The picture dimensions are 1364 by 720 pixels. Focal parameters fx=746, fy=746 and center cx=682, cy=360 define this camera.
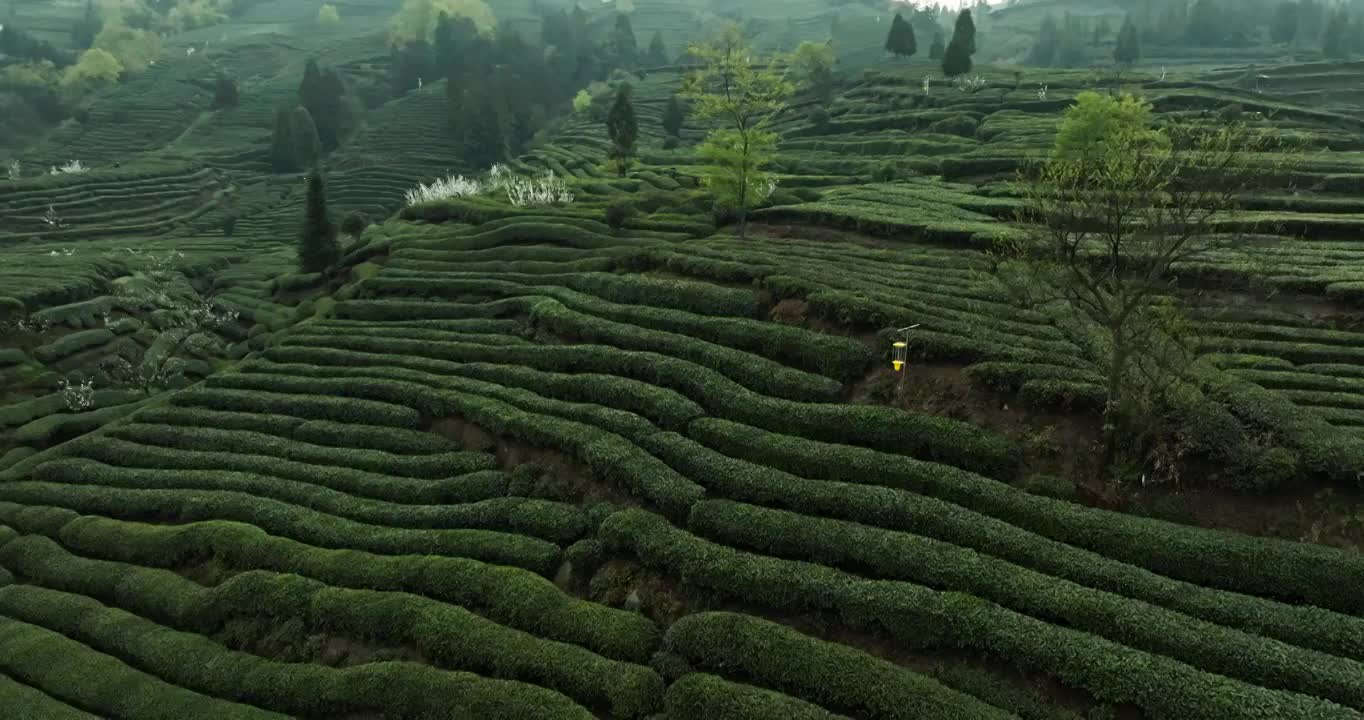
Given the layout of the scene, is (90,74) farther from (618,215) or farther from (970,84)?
(970,84)

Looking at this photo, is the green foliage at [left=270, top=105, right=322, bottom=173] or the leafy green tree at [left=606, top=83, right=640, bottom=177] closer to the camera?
the leafy green tree at [left=606, top=83, right=640, bottom=177]

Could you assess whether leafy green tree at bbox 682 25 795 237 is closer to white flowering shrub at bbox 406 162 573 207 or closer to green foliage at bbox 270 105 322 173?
white flowering shrub at bbox 406 162 573 207

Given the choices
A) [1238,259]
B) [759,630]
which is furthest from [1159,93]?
[759,630]

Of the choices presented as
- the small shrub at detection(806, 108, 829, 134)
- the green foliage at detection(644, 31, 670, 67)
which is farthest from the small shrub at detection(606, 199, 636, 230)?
the green foliage at detection(644, 31, 670, 67)

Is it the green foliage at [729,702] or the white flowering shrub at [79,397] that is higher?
the green foliage at [729,702]

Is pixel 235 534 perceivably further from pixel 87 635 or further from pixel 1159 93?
pixel 1159 93

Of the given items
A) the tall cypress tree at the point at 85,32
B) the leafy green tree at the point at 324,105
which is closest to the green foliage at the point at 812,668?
the leafy green tree at the point at 324,105

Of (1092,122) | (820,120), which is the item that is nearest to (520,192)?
(1092,122)

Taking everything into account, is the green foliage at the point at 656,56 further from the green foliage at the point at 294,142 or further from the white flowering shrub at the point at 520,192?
the white flowering shrub at the point at 520,192
